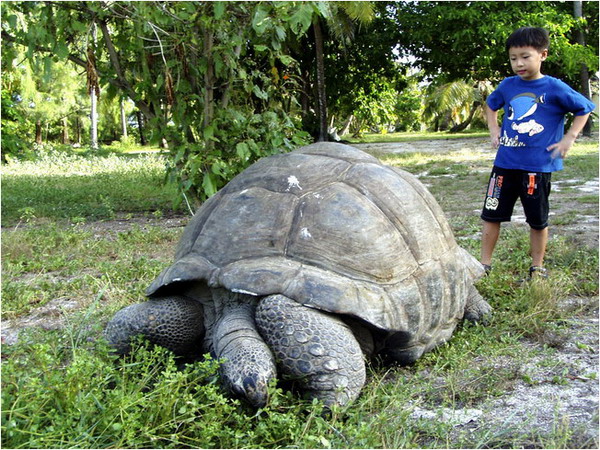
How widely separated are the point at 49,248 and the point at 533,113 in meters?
3.18

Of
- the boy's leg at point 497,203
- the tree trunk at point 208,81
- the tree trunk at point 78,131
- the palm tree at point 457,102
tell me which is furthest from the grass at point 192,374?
the tree trunk at point 78,131

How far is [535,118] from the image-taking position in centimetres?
325

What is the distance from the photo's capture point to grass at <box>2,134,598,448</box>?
1722 mm

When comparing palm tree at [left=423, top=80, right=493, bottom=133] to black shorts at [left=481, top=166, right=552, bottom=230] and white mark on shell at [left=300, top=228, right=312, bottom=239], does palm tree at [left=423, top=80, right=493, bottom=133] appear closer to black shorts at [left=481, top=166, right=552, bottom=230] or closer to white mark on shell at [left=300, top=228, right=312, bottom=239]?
black shorts at [left=481, top=166, right=552, bottom=230]

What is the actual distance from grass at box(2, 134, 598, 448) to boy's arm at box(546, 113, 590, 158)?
658mm

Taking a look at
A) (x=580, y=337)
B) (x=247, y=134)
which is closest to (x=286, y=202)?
(x=580, y=337)

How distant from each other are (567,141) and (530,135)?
206mm

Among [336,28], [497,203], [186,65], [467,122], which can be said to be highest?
[336,28]

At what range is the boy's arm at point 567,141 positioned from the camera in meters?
3.10

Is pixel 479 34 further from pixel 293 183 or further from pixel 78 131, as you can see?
pixel 78 131

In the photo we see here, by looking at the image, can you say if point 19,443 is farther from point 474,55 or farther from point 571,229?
point 474,55

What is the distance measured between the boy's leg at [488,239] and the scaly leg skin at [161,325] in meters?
1.88

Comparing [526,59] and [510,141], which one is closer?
[526,59]

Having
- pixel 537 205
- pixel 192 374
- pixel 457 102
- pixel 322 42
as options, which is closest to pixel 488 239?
pixel 537 205
